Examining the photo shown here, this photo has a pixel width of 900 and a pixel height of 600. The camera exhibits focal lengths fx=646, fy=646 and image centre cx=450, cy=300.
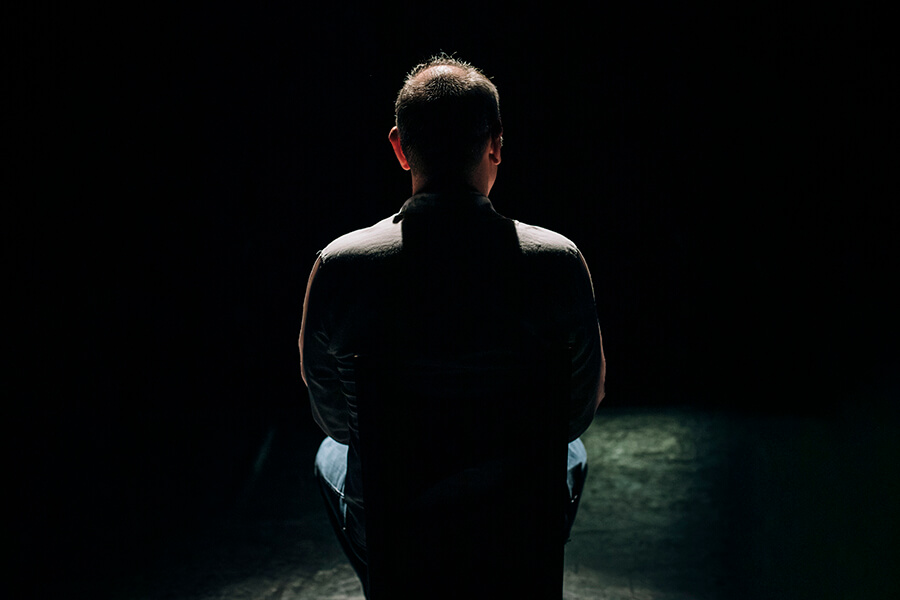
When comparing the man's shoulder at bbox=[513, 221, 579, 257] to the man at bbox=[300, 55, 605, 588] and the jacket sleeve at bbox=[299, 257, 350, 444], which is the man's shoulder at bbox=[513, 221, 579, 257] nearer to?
the man at bbox=[300, 55, 605, 588]

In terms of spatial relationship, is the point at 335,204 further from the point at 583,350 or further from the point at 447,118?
the point at 583,350

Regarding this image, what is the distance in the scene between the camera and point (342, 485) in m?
1.19

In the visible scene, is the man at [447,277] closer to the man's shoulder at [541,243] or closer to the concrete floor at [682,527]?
the man's shoulder at [541,243]

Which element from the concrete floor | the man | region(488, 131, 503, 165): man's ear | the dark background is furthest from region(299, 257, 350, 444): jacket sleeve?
the dark background

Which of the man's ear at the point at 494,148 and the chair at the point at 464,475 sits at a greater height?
the man's ear at the point at 494,148

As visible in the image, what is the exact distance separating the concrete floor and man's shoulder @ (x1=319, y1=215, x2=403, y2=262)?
46.4 inches

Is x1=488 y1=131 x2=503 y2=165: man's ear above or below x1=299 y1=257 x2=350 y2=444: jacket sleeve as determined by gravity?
above

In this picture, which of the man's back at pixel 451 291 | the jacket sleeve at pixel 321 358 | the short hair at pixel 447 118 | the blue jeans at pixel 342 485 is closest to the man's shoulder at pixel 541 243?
the man's back at pixel 451 291

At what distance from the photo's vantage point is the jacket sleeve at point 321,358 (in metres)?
1.04

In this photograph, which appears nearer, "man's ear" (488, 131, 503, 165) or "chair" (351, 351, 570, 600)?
"chair" (351, 351, 570, 600)

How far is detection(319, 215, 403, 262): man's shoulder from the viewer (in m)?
1.00

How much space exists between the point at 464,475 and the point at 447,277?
0.96 ft

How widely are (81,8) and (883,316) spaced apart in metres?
3.55

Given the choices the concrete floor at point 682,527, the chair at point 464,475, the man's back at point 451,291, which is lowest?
the concrete floor at point 682,527
